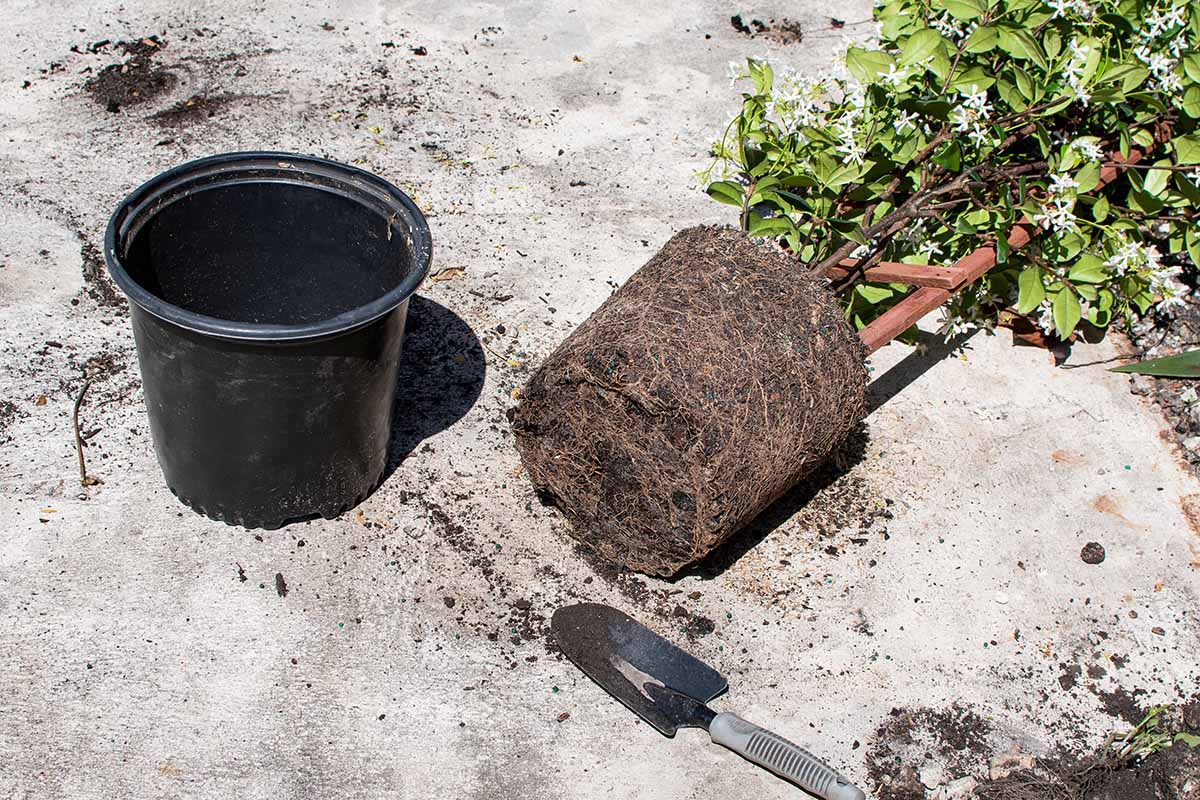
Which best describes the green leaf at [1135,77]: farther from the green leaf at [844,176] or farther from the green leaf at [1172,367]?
the green leaf at [1172,367]

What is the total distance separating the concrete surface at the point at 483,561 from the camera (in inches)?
114

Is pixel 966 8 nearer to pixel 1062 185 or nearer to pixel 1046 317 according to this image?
pixel 1062 185

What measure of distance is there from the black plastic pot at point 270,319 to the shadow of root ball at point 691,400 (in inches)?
21.9

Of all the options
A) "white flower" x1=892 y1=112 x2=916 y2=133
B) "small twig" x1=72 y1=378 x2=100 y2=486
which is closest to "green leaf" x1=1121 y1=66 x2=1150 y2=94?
"white flower" x1=892 y1=112 x2=916 y2=133

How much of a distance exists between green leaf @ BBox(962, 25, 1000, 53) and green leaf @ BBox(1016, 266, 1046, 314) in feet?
2.71

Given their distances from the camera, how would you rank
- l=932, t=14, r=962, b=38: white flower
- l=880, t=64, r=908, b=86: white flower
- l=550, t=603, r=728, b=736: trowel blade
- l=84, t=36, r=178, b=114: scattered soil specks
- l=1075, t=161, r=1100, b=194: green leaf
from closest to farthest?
1. l=550, t=603, r=728, b=736: trowel blade
2. l=880, t=64, r=908, b=86: white flower
3. l=1075, t=161, r=1100, b=194: green leaf
4. l=932, t=14, r=962, b=38: white flower
5. l=84, t=36, r=178, b=114: scattered soil specks

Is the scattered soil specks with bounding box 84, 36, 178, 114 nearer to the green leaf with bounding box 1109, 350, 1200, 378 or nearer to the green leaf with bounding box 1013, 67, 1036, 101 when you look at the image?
the green leaf with bounding box 1013, 67, 1036, 101

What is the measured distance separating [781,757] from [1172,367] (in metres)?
2.57

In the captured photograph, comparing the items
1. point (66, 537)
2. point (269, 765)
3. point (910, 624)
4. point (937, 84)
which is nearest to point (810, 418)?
point (910, 624)

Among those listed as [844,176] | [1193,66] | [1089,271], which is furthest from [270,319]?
[1193,66]

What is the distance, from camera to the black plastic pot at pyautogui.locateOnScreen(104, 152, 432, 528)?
282 centimetres

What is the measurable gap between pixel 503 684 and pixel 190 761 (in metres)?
0.84

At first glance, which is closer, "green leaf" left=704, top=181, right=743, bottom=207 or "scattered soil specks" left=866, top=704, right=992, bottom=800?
"scattered soil specks" left=866, top=704, right=992, bottom=800

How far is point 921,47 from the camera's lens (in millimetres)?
3602
